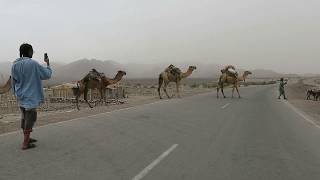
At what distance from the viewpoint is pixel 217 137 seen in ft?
42.4

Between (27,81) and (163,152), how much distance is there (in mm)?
3052

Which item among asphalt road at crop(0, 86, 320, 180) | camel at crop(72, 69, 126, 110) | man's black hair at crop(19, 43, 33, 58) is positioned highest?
man's black hair at crop(19, 43, 33, 58)

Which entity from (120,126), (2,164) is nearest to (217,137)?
(120,126)

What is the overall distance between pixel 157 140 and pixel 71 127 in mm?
3331

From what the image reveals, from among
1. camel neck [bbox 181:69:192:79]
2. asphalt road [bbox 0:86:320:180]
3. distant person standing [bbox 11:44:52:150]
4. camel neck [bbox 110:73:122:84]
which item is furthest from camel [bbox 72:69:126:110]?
distant person standing [bbox 11:44:52:150]

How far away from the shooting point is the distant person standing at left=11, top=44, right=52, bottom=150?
33.6 ft

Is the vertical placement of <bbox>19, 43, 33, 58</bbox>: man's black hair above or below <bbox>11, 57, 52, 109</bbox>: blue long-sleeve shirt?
above

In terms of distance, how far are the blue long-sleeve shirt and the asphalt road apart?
99cm

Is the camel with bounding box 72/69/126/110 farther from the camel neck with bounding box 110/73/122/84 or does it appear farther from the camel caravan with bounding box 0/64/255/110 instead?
the camel neck with bounding box 110/73/122/84

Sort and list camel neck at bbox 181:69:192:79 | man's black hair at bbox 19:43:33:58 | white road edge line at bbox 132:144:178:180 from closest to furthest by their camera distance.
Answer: white road edge line at bbox 132:144:178:180 → man's black hair at bbox 19:43:33:58 → camel neck at bbox 181:69:192:79

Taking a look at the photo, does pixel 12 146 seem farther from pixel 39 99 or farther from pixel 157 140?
pixel 157 140

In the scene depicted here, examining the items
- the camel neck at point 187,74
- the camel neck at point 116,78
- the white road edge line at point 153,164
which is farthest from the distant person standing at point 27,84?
the camel neck at point 187,74

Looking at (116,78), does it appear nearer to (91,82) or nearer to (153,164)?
(91,82)

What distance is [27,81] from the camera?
33.9 ft
